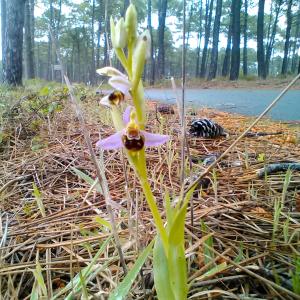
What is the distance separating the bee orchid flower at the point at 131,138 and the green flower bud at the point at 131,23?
0.44ft

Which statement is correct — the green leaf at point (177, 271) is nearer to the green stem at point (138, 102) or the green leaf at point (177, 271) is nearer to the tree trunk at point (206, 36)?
the green stem at point (138, 102)

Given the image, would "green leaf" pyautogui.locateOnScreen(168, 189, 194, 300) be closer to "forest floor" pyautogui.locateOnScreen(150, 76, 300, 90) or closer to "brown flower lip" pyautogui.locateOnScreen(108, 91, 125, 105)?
"brown flower lip" pyautogui.locateOnScreen(108, 91, 125, 105)

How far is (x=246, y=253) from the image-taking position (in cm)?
88

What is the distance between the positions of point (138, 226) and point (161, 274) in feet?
1.21

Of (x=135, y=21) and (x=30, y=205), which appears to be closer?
(x=135, y=21)

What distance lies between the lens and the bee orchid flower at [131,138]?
1.91ft

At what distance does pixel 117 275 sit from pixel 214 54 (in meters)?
21.4

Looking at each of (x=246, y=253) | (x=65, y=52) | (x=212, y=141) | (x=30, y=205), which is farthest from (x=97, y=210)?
(x=65, y=52)

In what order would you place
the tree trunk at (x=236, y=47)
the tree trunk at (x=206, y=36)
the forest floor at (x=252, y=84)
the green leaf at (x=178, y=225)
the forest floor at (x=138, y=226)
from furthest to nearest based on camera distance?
1. the tree trunk at (x=206, y=36)
2. the tree trunk at (x=236, y=47)
3. the forest floor at (x=252, y=84)
4. the forest floor at (x=138, y=226)
5. the green leaf at (x=178, y=225)

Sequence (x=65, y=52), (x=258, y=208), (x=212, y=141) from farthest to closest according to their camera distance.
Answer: (x=65, y=52) → (x=212, y=141) → (x=258, y=208)

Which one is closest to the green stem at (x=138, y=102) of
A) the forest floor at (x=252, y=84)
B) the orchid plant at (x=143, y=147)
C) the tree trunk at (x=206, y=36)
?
the orchid plant at (x=143, y=147)

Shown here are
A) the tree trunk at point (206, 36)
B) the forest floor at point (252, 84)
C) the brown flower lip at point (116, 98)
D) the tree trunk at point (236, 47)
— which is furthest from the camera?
the tree trunk at point (206, 36)

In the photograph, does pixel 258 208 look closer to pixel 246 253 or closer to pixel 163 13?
pixel 246 253

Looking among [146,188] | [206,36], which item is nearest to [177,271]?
[146,188]
